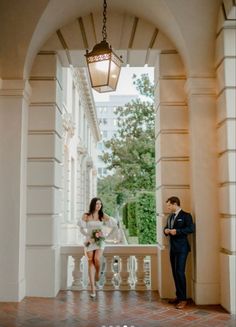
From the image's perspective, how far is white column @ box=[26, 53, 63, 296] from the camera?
7.27 meters

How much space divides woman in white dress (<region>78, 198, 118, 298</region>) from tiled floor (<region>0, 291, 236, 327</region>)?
484 millimetres

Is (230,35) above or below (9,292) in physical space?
above

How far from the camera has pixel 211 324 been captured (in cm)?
554

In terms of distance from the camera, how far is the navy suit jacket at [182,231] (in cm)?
664

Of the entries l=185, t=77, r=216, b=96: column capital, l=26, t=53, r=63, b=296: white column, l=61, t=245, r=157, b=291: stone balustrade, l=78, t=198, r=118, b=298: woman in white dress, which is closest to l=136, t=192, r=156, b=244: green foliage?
l=61, t=245, r=157, b=291: stone balustrade

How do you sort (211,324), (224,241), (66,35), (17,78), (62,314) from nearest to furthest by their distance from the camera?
(211,324)
(62,314)
(224,241)
(17,78)
(66,35)

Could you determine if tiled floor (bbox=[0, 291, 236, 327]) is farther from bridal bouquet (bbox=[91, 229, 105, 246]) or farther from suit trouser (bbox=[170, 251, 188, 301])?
bridal bouquet (bbox=[91, 229, 105, 246])

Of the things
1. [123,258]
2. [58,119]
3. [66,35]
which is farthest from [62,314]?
[66,35]

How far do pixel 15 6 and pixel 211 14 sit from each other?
11.5 feet

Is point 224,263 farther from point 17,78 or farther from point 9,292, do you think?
point 17,78

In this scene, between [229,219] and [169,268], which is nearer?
[229,219]

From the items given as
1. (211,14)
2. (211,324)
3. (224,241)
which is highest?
(211,14)

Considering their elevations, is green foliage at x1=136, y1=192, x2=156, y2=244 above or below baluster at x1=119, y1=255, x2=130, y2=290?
above

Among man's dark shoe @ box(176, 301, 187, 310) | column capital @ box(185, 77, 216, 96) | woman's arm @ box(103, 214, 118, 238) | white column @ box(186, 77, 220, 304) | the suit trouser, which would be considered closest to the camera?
man's dark shoe @ box(176, 301, 187, 310)
